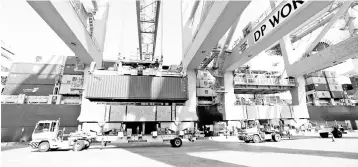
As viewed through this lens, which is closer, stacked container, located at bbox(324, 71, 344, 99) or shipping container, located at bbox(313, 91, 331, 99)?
shipping container, located at bbox(313, 91, 331, 99)

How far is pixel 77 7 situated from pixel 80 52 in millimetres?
4419

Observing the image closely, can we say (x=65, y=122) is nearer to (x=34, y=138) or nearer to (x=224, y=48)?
(x=34, y=138)

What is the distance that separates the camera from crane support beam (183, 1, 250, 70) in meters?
11.0

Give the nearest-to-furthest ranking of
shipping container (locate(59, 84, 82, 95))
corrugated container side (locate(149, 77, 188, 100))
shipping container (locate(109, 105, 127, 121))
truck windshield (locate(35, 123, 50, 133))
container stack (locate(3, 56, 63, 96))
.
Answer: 1. truck windshield (locate(35, 123, 50, 133))
2. corrugated container side (locate(149, 77, 188, 100))
3. shipping container (locate(109, 105, 127, 121))
4. container stack (locate(3, 56, 63, 96))
5. shipping container (locate(59, 84, 82, 95))

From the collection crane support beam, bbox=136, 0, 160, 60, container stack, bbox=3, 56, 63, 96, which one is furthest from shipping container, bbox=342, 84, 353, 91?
container stack, bbox=3, 56, 63, 96

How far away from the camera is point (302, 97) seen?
2692 centimetres

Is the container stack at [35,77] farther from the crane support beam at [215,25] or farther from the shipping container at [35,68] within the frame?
the crane support beam at [215,25]

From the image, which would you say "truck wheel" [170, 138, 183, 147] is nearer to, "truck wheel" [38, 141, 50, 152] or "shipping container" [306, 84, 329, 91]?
"truck wheel" [38, 141, 50, 152]

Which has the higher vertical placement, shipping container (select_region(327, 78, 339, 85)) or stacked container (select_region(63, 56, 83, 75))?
stacked container (select_region(63, 56, 83, 75))

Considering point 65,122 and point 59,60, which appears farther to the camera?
point 59,60

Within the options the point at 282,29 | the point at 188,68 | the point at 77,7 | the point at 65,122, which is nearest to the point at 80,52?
the point at 77,7

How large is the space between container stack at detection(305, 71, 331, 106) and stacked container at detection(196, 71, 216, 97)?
65.0 ft

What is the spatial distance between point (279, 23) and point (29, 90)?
34.2 m

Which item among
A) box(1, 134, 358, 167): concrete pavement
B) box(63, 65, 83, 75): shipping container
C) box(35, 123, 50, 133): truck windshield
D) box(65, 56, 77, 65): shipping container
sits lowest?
box(1, 134, 358, 167): concrete pavement
